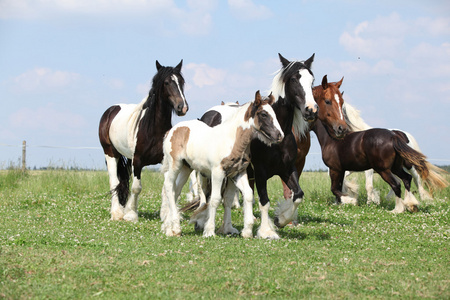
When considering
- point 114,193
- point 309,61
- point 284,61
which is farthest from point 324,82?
point 114,193

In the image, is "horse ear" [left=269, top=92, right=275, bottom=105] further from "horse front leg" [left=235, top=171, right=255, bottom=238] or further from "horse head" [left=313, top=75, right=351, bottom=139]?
"horse head" [left=313, top=75, right=351, bottom=139]

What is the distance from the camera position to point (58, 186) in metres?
19.3

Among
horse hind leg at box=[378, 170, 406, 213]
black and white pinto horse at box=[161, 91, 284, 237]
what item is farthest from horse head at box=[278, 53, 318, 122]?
horse hind leg at box=[378, 170, 406, 213]

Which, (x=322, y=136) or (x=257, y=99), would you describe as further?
(x=322, y=136)

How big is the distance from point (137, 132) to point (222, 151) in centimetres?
354

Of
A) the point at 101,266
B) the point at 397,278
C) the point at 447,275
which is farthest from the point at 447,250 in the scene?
the point at 101,266

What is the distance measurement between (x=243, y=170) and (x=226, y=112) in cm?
355

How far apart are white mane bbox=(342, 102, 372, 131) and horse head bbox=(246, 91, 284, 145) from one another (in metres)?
8.00

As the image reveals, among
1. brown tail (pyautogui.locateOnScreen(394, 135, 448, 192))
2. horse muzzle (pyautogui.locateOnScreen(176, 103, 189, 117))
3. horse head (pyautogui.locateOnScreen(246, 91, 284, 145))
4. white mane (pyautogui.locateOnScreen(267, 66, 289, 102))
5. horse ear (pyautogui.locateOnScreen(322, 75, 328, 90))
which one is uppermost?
horse ear (pyautogui.locateOnScreen(322, 75, 328, 90))

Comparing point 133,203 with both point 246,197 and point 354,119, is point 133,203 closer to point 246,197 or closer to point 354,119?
point 246,197

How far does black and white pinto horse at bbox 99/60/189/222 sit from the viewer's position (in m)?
11.2

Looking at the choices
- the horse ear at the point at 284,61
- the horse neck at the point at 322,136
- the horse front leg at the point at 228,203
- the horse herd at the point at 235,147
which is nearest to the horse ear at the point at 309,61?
the horse herd at the point at 235,147

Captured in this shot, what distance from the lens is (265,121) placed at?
8617 millimetres

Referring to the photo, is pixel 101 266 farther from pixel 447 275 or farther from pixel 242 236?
pixel 447 275
